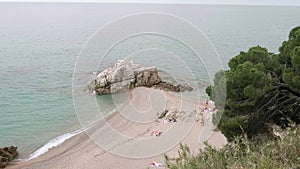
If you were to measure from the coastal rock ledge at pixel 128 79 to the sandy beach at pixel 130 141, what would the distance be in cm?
543

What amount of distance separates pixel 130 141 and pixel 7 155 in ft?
17.2

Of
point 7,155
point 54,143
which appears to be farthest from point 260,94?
point 54,143

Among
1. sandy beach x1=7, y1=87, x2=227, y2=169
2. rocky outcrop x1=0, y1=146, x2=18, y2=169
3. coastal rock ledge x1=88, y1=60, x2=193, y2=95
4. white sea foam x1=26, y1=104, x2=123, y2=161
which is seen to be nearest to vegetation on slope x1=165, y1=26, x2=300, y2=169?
sandy beach x1=7, y1=87, x2=227, y2=169

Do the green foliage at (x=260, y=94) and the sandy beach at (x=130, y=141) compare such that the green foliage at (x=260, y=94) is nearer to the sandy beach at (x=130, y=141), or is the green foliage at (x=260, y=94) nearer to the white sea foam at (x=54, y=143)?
the sandy beach at (x=130, y=141)

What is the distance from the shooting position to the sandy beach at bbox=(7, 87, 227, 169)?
41.0ft

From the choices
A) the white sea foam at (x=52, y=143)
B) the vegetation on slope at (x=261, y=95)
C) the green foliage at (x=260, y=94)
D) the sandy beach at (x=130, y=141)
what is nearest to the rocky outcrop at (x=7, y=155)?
the sandy beach at (x=130, y=141)

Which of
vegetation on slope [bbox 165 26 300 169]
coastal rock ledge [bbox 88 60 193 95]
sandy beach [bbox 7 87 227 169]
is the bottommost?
vegetation on slope [bbox 165 26 300 169]

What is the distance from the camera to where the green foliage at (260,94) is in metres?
8.40

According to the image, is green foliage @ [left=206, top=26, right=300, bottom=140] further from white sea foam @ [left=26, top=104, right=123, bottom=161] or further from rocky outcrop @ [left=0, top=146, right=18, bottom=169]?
white sea foam @ [left=26, top=104, right=123, bottom=161]

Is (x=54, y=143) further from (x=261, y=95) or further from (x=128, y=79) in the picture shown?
(x=261, y=95)

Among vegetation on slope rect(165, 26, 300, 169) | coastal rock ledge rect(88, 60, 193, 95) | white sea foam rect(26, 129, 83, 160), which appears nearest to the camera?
vegetation on slope rect(165, 26, 300, 169)

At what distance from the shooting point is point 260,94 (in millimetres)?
8320

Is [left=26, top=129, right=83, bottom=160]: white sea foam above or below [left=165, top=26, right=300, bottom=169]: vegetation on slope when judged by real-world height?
above

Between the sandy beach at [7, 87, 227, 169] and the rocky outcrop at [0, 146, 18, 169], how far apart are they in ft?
1.18
